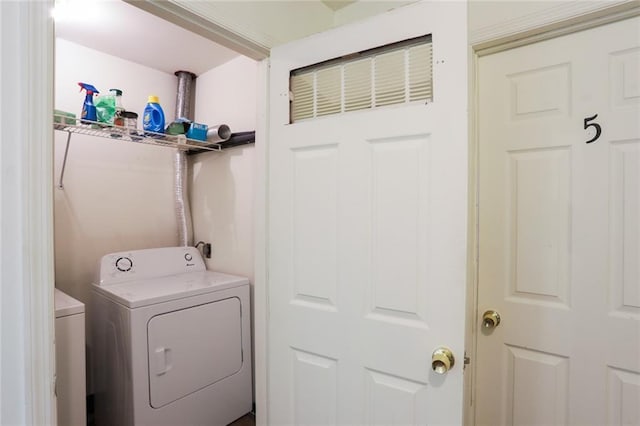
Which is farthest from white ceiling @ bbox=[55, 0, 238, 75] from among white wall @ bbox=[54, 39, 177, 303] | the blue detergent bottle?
the blue detergent bottle

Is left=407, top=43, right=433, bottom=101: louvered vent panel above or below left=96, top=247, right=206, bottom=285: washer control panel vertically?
above

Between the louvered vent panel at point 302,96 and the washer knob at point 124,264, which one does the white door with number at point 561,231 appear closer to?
the louvered vent panel at point 302,96

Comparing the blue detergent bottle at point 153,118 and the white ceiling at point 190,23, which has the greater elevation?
the white ceiling at point 190,23

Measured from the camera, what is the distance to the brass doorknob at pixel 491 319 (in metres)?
1.33

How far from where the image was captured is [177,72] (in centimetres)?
262

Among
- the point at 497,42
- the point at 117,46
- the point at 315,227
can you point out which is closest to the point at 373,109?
the point at 315,227

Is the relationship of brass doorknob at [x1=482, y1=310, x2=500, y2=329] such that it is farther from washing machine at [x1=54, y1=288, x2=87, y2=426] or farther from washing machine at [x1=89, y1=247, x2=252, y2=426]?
washing machine at [x1=54, y1=288, x2=87, y2=426]

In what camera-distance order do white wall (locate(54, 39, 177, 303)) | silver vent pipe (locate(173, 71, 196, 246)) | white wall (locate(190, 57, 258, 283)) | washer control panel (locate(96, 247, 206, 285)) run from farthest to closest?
silver vent pipe (locate(173, 71, 196, 246)) < white wall (locate(190, 57, 258, 283)) < white wall (locate(54, 39, 177, 303)) < washer control panel (locate(96, 247, 206, 285))

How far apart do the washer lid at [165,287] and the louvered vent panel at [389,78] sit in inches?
58.0

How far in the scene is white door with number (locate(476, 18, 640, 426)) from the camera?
3.62 ft

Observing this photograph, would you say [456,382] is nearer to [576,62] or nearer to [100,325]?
[576,62]

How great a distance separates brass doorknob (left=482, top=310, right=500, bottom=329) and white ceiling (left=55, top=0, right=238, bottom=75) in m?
2.17

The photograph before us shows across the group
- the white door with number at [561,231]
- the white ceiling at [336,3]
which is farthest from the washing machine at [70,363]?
the white ceiling at [336,3]

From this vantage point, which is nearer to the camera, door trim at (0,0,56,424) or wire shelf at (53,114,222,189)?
door trim at (0,0,56,424)
